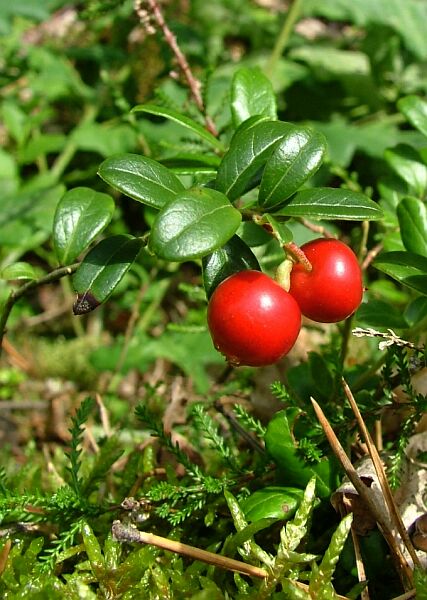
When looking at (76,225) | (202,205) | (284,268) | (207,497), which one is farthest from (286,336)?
(207,497)

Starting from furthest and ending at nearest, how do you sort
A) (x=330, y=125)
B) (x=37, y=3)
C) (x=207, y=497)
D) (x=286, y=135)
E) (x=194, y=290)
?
(x=330, y=125) < (x=37, y=3) < (x=194, y=290) < (x=207, y=497) < (x=286, y=135)

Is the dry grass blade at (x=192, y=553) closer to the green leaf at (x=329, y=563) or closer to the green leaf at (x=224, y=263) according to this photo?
the green leaf at (x=329, y=563)

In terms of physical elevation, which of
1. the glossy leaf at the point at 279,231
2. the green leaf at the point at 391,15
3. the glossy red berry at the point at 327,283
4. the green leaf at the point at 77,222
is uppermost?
the green leaf at the point at 77,222

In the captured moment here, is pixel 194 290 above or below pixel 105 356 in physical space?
above

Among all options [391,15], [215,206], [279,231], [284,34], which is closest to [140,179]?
[215,206]

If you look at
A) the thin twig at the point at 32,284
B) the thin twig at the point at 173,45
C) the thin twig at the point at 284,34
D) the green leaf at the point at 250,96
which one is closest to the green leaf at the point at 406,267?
the green leaf at the point at 250,96

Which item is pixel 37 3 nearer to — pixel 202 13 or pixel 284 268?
pixel 202 13
